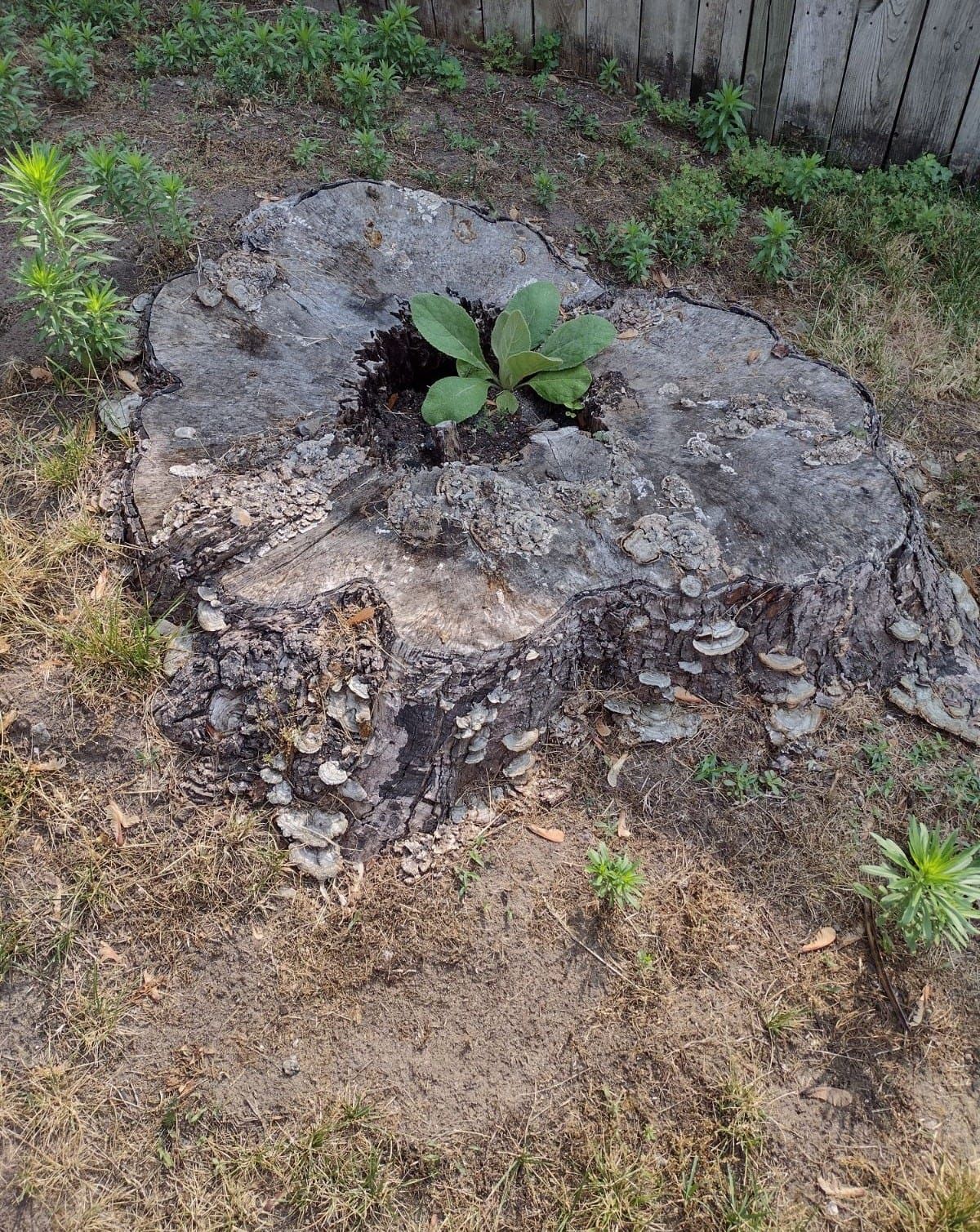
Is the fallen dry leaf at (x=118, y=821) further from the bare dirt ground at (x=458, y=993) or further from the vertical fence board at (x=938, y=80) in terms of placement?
the vertical fence board at (x=938, y=80)

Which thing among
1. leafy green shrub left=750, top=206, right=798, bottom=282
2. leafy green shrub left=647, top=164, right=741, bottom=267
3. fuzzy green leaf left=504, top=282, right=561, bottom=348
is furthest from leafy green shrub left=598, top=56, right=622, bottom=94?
fuzzy green leaf left=504, top=282, right=561, bottom=348

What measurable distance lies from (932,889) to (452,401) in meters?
1.87

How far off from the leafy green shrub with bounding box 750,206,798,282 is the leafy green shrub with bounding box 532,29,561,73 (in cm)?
159

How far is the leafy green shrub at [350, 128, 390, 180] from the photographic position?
3643 millimetres

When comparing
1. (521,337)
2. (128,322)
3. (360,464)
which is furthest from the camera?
(128,322)

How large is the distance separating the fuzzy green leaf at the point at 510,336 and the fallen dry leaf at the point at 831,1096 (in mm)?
2150

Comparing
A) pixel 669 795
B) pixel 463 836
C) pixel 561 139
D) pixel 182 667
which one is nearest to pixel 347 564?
pixel 182 667

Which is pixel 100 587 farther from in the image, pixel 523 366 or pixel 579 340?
pixel 579 340

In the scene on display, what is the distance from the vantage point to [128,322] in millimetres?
2943

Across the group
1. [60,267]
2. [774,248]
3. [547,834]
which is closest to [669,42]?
[774,248]

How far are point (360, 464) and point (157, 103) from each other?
2752mm

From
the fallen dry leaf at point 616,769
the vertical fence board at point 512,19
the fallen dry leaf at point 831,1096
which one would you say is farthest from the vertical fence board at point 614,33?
the fallen dry leaf at point 831,1096

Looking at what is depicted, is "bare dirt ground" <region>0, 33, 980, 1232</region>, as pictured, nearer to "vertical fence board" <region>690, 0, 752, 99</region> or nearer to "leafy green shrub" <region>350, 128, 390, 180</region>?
"leafy green shrub" <region>350, 128, 390, 180</region>

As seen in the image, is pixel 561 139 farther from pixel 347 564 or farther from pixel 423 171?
pixel 347 564
